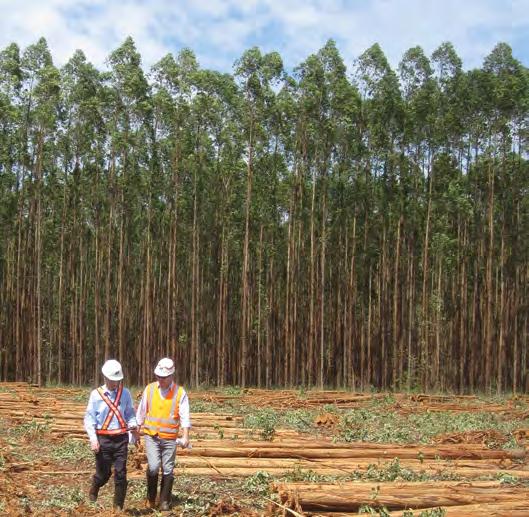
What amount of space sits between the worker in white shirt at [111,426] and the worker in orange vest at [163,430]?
0.83ft

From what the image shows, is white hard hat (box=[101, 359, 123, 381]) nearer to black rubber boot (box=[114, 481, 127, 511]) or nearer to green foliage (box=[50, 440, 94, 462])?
black rubber boot (box=[114, 481, 127, 511])

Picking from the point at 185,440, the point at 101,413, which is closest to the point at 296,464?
the point at 185,440

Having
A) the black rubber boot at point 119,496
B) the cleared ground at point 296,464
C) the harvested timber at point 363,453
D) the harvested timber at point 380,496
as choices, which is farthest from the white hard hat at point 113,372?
the harvested timber at point 363,453

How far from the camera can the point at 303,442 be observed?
1184 centimetres

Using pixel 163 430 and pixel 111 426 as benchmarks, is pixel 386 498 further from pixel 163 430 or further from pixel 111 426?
pixel 111 426

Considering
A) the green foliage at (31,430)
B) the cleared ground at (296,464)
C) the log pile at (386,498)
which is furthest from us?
the green foliage at (31,430)

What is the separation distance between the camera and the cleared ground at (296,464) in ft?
22.5

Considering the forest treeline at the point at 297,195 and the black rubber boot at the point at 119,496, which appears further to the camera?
the forest treeline at the point at 297,195

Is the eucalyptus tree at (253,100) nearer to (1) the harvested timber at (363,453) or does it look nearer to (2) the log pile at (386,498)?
(1) the harvested timber at (363,453)

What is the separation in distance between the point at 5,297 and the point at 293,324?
53.6 ft

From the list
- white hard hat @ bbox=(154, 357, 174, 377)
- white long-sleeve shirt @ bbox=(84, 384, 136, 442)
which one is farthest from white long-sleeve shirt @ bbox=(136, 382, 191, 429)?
white hard hat @ bbox=(154, 357, 174, 377)

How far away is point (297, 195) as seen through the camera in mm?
33312

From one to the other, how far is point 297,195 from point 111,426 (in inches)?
1043

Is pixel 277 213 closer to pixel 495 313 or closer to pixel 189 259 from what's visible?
pixel 189 259
